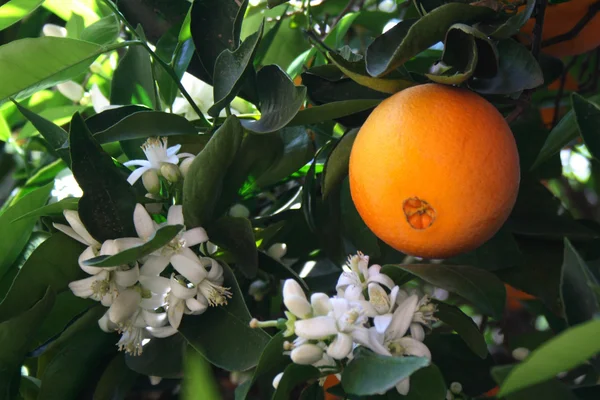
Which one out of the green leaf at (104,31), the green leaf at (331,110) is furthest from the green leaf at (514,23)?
the green leaf at (104,31)

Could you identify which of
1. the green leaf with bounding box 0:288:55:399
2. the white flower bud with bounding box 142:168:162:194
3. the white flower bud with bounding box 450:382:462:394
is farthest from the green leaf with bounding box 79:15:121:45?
the white flower bud with bounding box 450:382:462:394

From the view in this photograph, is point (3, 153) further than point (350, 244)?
Yes

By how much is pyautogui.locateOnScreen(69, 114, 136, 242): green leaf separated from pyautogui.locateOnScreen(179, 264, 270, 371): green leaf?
107 millimetres

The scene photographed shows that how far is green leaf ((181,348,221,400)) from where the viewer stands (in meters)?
0.62

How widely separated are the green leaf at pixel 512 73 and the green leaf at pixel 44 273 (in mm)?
414

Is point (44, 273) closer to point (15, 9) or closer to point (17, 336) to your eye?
point (17, 336)

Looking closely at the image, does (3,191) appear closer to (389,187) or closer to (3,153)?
(3,153)

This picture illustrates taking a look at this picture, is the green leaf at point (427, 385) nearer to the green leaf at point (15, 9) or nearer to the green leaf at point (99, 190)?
the green leaf at point (99, 190)

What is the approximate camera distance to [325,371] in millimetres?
596

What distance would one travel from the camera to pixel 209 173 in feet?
2.10

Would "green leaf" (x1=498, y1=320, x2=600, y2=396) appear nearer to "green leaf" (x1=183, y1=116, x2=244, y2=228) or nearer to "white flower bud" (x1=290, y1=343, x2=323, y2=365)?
"white flower bud" (x1=290, y1=343, x2=323, y2=365)

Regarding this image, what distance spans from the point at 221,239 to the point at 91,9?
0.52 m

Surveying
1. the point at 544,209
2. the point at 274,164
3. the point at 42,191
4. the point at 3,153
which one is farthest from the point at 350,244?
the point at 3,153

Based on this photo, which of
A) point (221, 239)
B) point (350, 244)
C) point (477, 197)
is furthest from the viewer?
point (350, 244)
